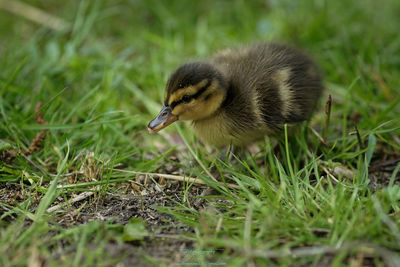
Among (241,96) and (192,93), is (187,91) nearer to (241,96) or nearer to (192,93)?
(192,93)

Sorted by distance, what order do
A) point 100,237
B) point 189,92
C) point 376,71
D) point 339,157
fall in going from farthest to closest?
point 376,71
point 339,157
point 189,92
point 100,237

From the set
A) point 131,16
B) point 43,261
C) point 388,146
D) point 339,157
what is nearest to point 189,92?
point 339,157

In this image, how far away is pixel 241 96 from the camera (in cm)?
228

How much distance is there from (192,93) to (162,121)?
0.71 feet

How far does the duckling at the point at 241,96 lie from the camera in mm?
2148

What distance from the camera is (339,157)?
91.0 inches

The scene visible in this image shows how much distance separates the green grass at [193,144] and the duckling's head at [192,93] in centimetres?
25

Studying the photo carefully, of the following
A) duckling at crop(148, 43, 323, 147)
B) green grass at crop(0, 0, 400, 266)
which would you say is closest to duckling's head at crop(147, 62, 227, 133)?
duckling at crop(148, 43, 323, 147)

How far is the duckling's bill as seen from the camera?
2191 mm

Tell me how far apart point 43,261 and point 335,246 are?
1.04 metres

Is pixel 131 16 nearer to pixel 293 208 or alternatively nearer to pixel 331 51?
pixel 331 51

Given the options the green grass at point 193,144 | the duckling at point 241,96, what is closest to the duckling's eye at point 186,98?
the duckling at point 241,96

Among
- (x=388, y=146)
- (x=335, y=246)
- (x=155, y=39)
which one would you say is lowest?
(x=388, y=146)

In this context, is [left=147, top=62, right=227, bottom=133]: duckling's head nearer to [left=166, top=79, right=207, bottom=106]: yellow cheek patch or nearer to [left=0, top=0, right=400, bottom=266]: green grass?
[left=166, top=79, right=207, bottom=106]: yellow cheek patch
